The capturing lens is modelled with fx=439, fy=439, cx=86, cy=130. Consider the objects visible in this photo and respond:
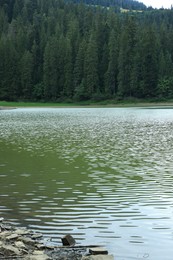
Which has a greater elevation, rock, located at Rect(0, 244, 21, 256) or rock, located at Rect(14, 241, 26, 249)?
rock, located at Rect(0, 244, 21, 256)

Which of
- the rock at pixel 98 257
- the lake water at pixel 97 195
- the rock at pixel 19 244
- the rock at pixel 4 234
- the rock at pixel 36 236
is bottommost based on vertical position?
the lake water at pixel 97 195

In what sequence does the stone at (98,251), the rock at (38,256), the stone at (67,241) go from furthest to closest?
the stone at (67,241), the stone at (98,251), the rock at (38,256)

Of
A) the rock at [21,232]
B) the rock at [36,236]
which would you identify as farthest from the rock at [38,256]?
the rock at [21,232]

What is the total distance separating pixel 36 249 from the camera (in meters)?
9.77

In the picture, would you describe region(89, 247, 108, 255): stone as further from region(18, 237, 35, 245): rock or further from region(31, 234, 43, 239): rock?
region(31, 234, 43, 239): rock

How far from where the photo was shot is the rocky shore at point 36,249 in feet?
29.8

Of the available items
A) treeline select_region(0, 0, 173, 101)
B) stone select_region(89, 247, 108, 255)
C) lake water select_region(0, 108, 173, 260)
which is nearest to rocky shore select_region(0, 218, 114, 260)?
stone select_region(89, 247, 108, 255)

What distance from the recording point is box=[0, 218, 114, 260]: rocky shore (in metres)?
9.08

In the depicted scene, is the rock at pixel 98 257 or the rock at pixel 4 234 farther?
the rock at pixel 4 234

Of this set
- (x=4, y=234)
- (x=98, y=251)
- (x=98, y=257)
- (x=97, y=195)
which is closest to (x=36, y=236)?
(x=4, y=234)

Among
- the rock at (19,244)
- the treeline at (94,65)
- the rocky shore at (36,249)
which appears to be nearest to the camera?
the rocky shore at (36,249)

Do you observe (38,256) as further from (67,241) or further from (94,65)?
(94,65)

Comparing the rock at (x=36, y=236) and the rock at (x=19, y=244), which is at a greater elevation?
the rock at (x=19, y=244)

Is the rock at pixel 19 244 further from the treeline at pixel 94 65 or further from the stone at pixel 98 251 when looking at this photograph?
the treeline at pixel 94 65
